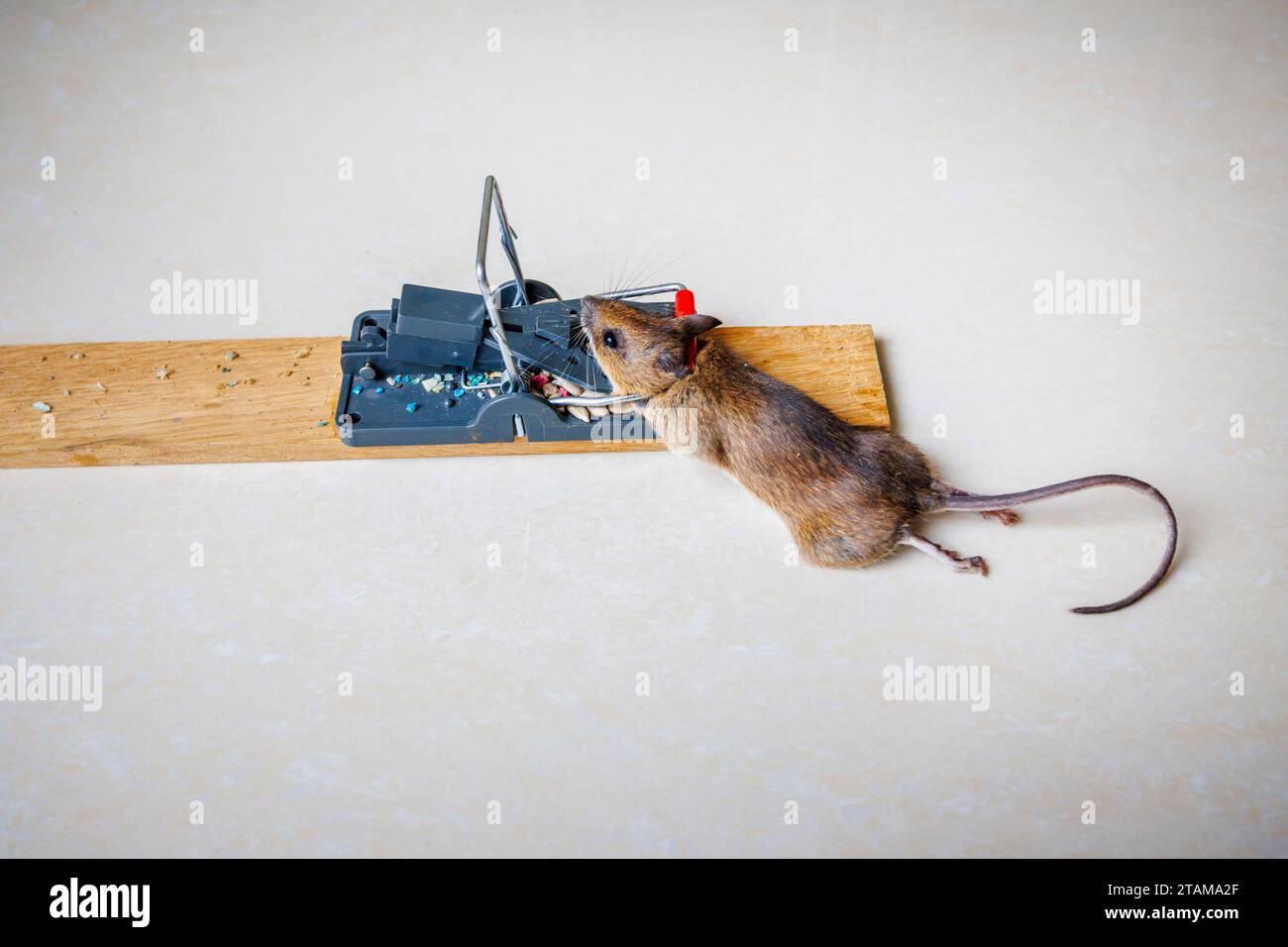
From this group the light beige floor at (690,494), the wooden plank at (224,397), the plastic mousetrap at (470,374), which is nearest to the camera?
the light beige floor at (690,494)

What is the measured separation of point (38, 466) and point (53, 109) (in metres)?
2.57

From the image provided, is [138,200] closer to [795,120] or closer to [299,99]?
[299,99]

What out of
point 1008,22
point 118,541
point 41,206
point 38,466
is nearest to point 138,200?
point 41,206

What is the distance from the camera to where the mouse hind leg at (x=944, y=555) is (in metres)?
3.43

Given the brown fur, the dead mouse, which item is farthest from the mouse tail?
the brown fur

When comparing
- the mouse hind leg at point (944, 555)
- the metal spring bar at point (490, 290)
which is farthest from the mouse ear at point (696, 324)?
the mouse hind leg at point (944, 555)

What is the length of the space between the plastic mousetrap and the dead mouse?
16 cm

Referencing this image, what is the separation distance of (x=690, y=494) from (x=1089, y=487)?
1352 millimetres

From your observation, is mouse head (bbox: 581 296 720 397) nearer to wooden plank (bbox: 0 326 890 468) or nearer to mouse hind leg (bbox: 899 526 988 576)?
wooden plank (bbox: 0 326 890 468)

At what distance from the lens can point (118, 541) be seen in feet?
12.5

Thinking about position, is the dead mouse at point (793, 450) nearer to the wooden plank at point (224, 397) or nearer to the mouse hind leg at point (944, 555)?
the mouse hind leg at point (944, 555)

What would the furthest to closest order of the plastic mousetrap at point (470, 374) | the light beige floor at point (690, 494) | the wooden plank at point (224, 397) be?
the wooden plank at point (224, 397) < the plastic mousetrap at point (470, 374) < the light beige floor at point (690, 494)

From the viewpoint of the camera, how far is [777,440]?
3420 mm

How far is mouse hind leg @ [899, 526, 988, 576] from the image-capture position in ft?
11.3
